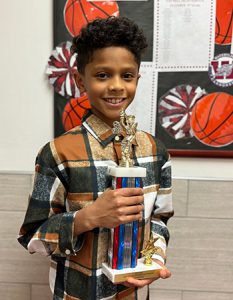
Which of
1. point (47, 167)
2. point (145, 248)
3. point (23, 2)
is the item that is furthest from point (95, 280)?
point (23, 2)

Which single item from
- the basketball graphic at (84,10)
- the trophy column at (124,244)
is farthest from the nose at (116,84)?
the basketball graphic at (84,10)

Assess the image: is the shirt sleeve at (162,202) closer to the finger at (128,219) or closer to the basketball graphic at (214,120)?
the finger at (128,219)

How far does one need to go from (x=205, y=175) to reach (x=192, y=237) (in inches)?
8.4

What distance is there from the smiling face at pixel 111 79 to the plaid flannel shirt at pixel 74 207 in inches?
2.1

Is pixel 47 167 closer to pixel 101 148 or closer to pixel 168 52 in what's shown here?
pixel 101 148

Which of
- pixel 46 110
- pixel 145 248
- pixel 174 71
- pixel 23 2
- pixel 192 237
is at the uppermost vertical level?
pixel 23 2

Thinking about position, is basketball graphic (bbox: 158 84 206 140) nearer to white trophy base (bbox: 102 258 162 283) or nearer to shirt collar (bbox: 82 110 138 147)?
shirt collar (bbox: 82 110 138 147)

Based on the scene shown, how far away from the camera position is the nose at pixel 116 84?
58 cm

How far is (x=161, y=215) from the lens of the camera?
0.73 m

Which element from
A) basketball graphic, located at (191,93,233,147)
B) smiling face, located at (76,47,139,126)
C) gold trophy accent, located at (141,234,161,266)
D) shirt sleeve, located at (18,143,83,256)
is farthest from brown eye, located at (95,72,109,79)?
→ basketball graphic, located at (191,93,233,147)

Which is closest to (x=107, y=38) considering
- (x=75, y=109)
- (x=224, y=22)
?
(x=75, y=109)

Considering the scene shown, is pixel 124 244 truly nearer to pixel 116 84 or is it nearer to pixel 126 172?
pixel 126 172

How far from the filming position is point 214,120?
955 mm

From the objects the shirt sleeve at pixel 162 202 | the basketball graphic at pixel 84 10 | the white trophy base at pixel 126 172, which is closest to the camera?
the white trophy base at pixel 126 172
